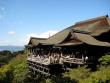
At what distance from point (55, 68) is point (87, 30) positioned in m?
9.59

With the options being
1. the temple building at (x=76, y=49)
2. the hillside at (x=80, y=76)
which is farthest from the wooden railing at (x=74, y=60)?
the hillside at (x=80, y=76)

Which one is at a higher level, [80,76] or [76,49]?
[76,49]

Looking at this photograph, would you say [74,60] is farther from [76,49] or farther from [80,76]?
[80,76]

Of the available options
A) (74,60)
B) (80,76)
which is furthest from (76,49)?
(80,76)

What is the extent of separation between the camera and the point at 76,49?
110ft

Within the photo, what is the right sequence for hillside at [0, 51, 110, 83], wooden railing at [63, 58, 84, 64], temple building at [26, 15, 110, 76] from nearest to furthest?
hillside at [0, 51, 110, 83], wooden railing at [63, 58, 84, 64], temple building at [26, 15, 110, 76]

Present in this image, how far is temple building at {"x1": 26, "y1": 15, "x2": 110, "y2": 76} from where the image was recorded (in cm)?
3091

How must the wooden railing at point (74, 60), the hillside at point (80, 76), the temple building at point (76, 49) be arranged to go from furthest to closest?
the temple building at point (76, 49) < the wooden railing at point (74, 60) < the hillside at point (80, 76)

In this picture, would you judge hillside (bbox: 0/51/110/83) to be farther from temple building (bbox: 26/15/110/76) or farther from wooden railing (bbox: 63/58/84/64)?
temple building (bbox: 26/15/110/76)

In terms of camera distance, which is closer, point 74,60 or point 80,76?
point 80,76

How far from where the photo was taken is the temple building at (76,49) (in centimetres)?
3091

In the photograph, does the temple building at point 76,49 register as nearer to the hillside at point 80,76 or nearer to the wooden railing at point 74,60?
the wooden railing at point 74,60

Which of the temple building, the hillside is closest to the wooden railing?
the temple building

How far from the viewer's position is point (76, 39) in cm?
3316
